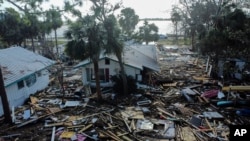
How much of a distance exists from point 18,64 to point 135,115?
12812 millimetres

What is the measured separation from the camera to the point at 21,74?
19828mm

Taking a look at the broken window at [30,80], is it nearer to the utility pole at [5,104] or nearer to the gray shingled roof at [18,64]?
the gray shingled roof at [18,64]

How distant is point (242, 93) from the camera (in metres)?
20.0

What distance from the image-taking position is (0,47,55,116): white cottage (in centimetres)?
1859

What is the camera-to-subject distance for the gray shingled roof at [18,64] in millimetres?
18802

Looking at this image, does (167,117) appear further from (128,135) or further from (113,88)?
(113,88)

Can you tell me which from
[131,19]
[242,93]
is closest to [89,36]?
[242,93]

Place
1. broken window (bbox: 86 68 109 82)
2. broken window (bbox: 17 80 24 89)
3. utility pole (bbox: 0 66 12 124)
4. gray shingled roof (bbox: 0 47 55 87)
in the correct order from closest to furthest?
1. utility pole (bbox: 0 66 12 124)
2. gray shingled roof (bbox: 0 47 55 87)
3. broken window (bbox: 17 80 24 89)
4. broken window (bbox: 86 68 109 82)

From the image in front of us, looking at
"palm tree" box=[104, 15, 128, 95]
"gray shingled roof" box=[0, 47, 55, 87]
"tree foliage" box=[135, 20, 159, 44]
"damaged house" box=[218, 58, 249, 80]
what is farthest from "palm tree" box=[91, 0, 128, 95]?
"tree foliage" box=[135, 20, 159, 44]

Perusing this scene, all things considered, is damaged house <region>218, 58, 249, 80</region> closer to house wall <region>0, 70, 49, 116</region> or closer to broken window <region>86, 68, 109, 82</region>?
broken window <region>86, 68, 109, 82</region>

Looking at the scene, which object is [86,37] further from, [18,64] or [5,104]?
[18,64]

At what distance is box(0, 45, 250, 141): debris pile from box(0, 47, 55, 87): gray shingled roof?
2472 mm

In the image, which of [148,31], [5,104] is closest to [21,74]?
[5,104]

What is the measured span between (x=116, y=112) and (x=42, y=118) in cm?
545
